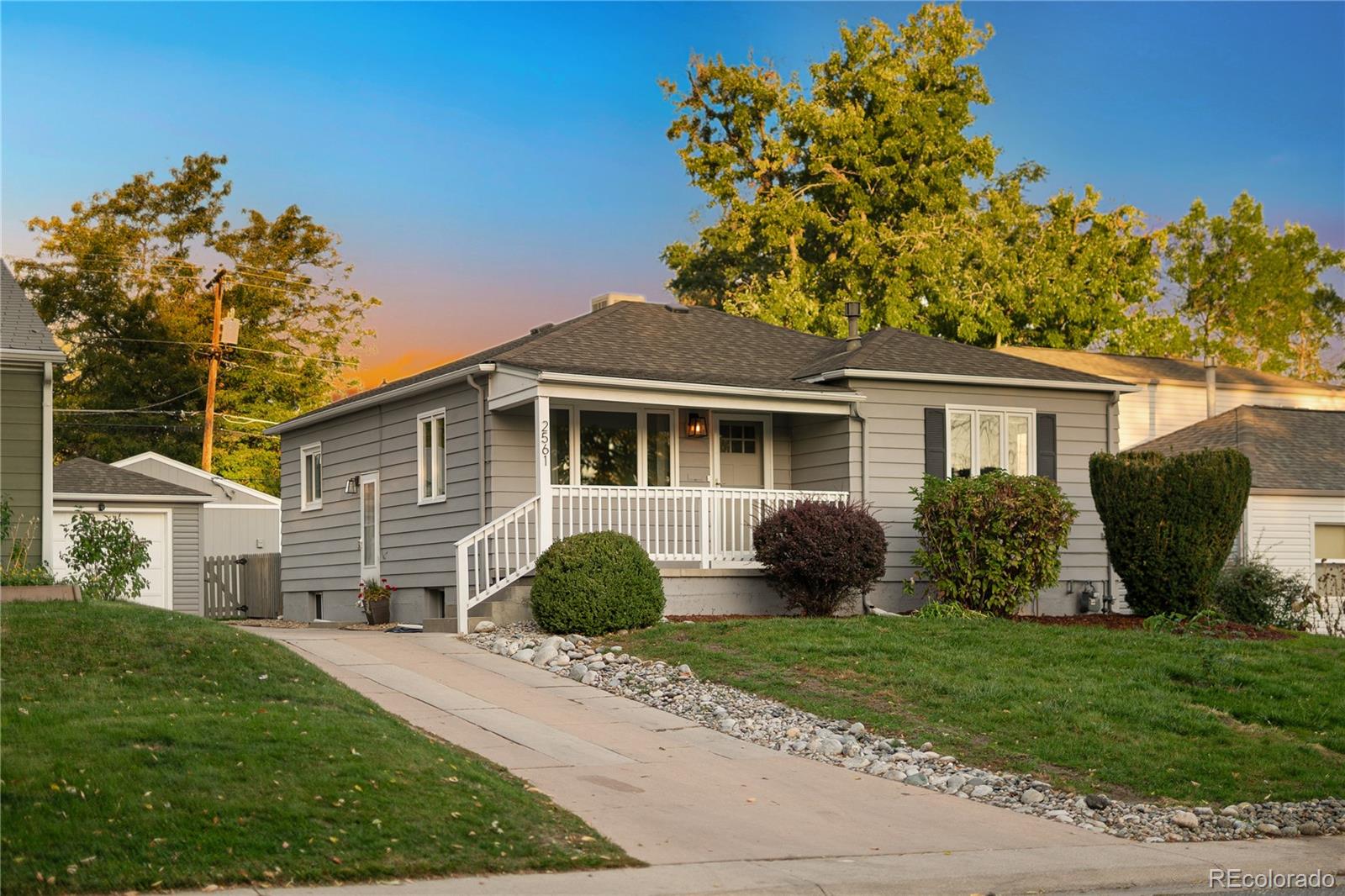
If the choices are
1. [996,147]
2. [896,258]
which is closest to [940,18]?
[996,147]

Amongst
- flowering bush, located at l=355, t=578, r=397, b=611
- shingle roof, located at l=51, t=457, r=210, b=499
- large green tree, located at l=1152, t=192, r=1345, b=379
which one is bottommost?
flowering bush, located at l=355, t=578, r=397, b=611

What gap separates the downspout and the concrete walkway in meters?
5.75

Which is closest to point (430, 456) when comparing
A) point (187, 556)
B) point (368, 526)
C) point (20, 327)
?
point (368, 526)

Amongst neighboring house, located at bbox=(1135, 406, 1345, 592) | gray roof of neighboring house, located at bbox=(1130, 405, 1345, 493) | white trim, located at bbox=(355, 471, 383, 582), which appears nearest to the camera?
white trim, located at bbox=(355, 471, 383, 582)

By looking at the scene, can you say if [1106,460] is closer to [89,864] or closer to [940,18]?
[89,864]

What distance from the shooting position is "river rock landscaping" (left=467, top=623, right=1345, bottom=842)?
33.8 ft

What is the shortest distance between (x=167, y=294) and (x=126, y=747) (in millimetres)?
40311

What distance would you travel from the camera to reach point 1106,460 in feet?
63.3

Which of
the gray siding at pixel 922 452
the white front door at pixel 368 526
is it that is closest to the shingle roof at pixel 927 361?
the gray siding at pixel 922 452

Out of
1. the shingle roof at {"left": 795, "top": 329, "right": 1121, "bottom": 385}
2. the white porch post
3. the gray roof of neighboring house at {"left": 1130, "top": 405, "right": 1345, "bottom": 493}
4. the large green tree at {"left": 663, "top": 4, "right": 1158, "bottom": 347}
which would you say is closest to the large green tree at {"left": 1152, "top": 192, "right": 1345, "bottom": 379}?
the large green tree at {"left": 663, "top": 4, "right": 1158, "bottom": 347}

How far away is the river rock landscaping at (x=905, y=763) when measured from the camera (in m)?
10.3

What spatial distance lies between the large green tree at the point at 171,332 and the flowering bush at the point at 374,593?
2479cm

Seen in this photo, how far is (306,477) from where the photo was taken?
24.6 metres

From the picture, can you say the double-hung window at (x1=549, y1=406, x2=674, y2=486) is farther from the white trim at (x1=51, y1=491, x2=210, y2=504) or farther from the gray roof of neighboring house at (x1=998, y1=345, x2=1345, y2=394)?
the gray roof of neighboring house at (x1=998, y1=345, x2=1345, y2=394)
